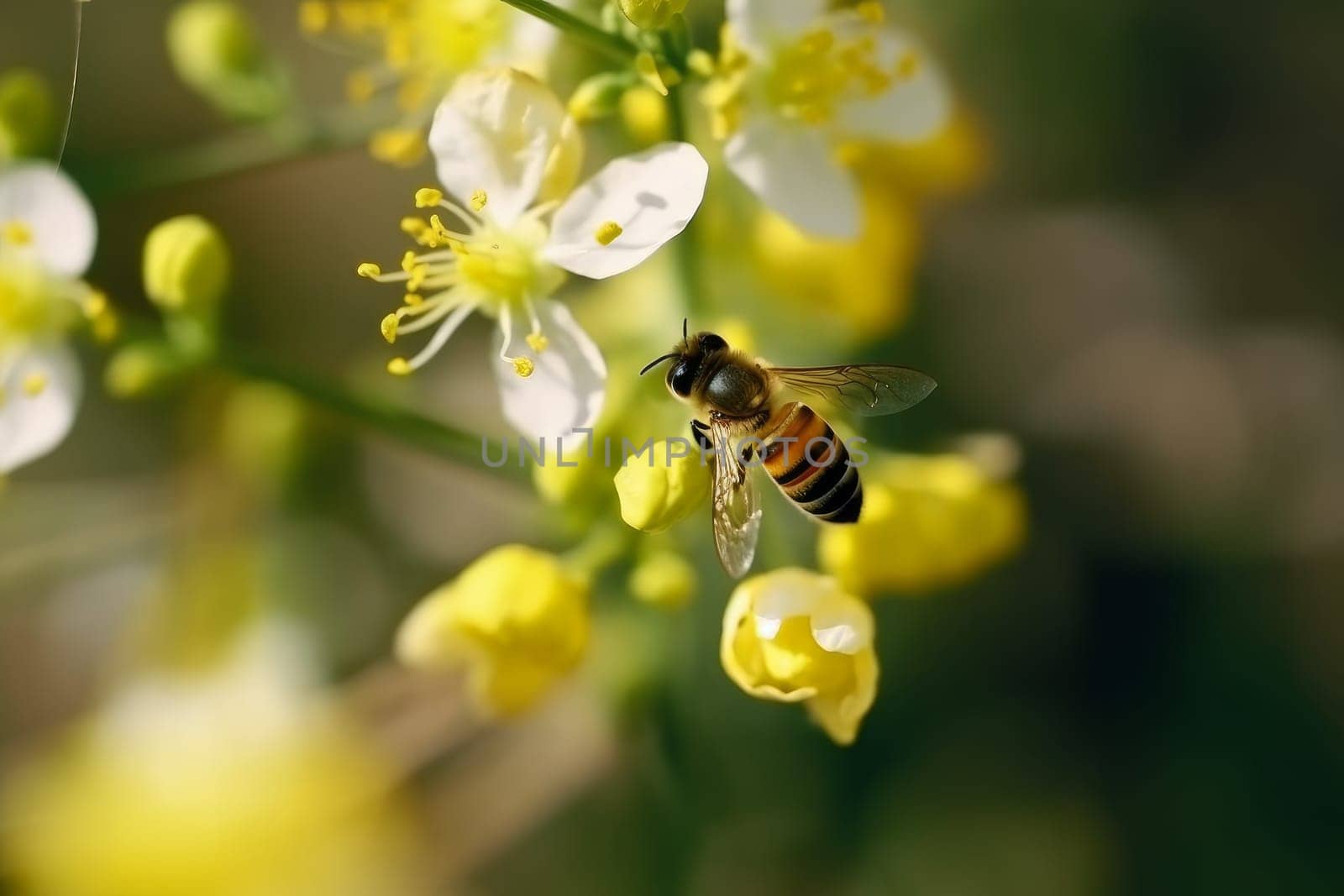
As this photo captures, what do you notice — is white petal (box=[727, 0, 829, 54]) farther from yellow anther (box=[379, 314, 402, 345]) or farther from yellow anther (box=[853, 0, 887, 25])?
yellow anther (box=[379, 314, 402, 345])

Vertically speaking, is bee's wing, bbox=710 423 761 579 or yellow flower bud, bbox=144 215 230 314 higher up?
yellow flower bud, bbox=144 215 230 314

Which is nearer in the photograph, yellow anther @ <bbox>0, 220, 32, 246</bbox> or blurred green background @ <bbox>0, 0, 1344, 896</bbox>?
yellow anther @ <bbox>0, 220, 32, 246</bbox>

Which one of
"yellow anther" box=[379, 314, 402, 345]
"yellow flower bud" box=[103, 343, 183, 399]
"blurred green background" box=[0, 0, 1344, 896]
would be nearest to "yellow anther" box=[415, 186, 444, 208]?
"yellow anther" box=[379, 314, 402, 345]

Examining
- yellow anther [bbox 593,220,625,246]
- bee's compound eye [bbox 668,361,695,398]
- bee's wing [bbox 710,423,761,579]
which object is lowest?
bee's wing [bbox 710,423,761,579]

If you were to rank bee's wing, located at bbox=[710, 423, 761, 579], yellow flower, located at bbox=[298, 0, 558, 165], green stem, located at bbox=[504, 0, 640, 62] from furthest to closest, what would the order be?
yellow flower, located at bbox=[298, 0, 558, 165] < bee's wing, located at bbox=[710, 423, 761, 579] < green stem, located at bbox=[504, 0, 640, 62]

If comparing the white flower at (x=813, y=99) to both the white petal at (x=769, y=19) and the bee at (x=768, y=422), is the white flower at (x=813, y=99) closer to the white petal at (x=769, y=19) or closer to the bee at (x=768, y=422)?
the white petal at (x=769, y=19)

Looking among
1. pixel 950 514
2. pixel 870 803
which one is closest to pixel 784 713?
pixel 870 803
